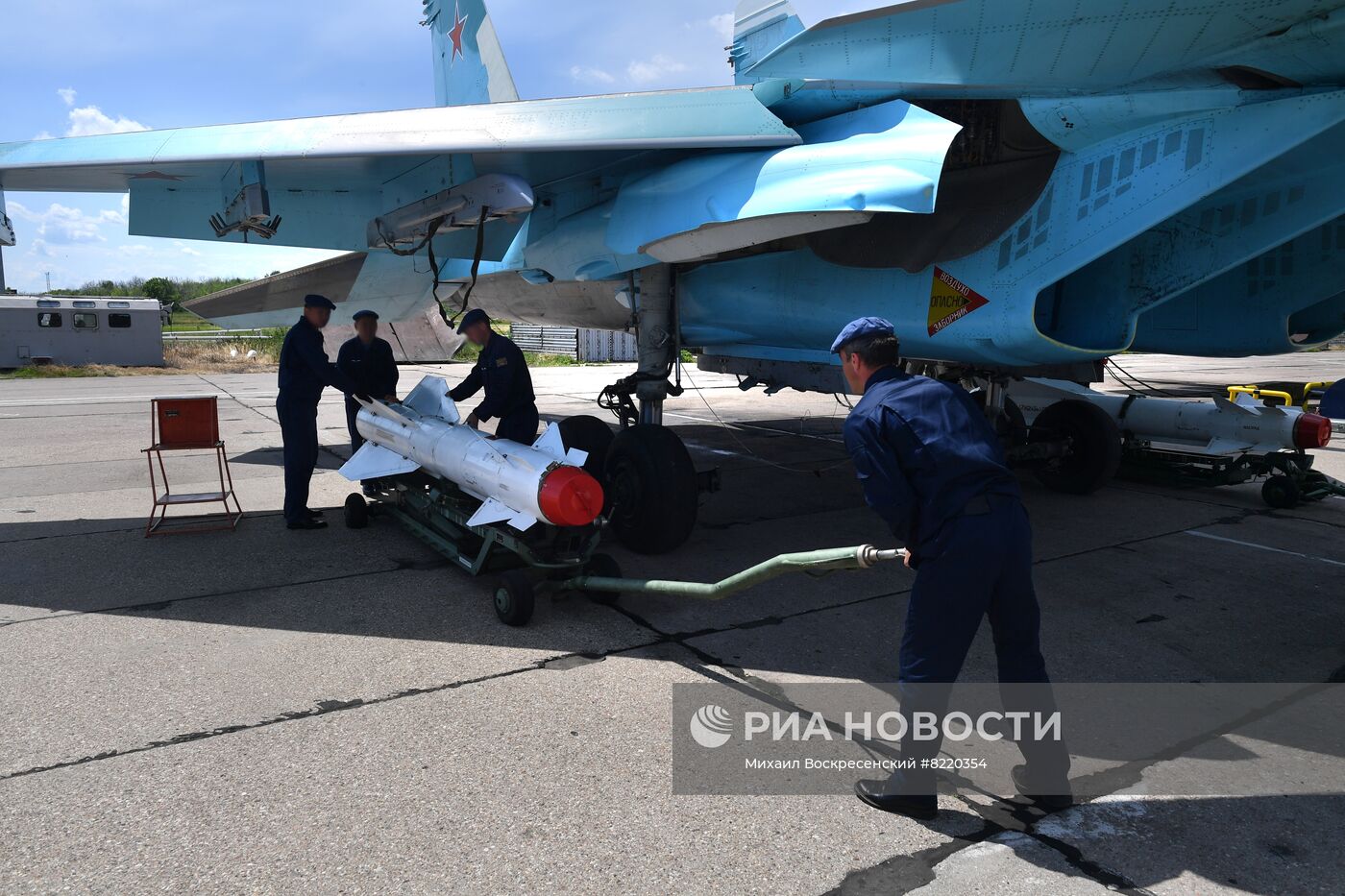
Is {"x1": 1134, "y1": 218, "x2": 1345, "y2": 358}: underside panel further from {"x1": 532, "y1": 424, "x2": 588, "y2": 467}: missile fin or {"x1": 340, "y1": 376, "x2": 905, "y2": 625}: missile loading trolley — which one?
{"x1": 532, "y1": 424, "x2": 588, "y2": 467}: missile fin

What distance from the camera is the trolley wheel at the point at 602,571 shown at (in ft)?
15.0

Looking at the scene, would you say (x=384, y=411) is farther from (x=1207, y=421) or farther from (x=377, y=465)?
(x=1207, y=421)

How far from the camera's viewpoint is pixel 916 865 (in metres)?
2.48

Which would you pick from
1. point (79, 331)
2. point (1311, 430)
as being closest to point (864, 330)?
point (1311, 430)

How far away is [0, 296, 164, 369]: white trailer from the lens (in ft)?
74.9

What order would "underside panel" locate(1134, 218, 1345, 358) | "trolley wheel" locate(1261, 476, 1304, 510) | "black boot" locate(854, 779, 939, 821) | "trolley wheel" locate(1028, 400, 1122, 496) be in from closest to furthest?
"black boot" locate(854, 779, 939, 821), "underside panel" locate(1134, 218, 1345, 358), "trolley wheel" locate(1261, 476, 1304, 510), "trolley wheel" locate(1028, 400, 1122, 496)

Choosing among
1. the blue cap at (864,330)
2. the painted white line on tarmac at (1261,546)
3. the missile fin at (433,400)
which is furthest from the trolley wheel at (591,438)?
the painted white line on tarmac at (1261,546)

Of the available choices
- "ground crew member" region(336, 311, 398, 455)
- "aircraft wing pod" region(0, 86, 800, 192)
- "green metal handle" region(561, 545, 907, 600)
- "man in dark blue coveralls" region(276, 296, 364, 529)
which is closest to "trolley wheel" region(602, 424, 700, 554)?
"green metal handle" region(561, 545, 907, 600)

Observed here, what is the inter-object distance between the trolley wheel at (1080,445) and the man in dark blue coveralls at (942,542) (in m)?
5.45

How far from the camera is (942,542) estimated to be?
2633mm

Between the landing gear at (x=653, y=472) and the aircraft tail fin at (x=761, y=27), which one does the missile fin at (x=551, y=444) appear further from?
the aircraft tail fin at (x=761, y=27)

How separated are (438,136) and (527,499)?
86.9 inches

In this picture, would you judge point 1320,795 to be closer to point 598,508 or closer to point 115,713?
point 598,508

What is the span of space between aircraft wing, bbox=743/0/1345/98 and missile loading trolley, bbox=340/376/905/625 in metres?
2.55
